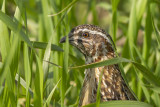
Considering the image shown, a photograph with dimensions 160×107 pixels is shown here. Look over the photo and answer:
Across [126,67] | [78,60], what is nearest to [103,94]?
[78,60]

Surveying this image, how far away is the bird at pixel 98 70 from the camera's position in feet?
8.61

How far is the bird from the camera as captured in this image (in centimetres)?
262

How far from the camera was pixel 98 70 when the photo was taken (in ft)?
8.93

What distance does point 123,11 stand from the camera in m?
6.00

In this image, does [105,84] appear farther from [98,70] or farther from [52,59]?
[52,59]

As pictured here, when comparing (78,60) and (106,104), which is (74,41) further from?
(106,104)

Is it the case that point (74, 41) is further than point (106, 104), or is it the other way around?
point (74, 41)

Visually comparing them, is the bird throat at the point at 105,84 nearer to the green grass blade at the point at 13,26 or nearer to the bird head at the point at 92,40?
the bird head at the point at 92,40

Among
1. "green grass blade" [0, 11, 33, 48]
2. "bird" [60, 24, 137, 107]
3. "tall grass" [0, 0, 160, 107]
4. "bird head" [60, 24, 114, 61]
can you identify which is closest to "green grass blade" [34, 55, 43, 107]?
"tall grass" [0, 0, 160, 107]

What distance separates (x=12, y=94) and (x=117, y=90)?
782 mm

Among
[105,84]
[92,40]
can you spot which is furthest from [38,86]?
[92,40]

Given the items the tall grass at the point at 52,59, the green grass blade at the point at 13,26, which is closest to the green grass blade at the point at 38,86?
the tall grass at the point at 52,59

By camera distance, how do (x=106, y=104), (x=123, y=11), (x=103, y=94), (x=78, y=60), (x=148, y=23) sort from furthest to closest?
(x=123, y=11), (x=148, y=23), (x=78, y=60), (x=103, y=94), (x=106, y=104)

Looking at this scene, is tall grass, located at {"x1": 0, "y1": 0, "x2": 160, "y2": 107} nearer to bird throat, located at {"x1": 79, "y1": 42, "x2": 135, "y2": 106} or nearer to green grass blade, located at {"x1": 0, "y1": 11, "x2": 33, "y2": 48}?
green grass blade, located at {"x1": 0, "y1": 11, "x2": 33, "y2": 48}
